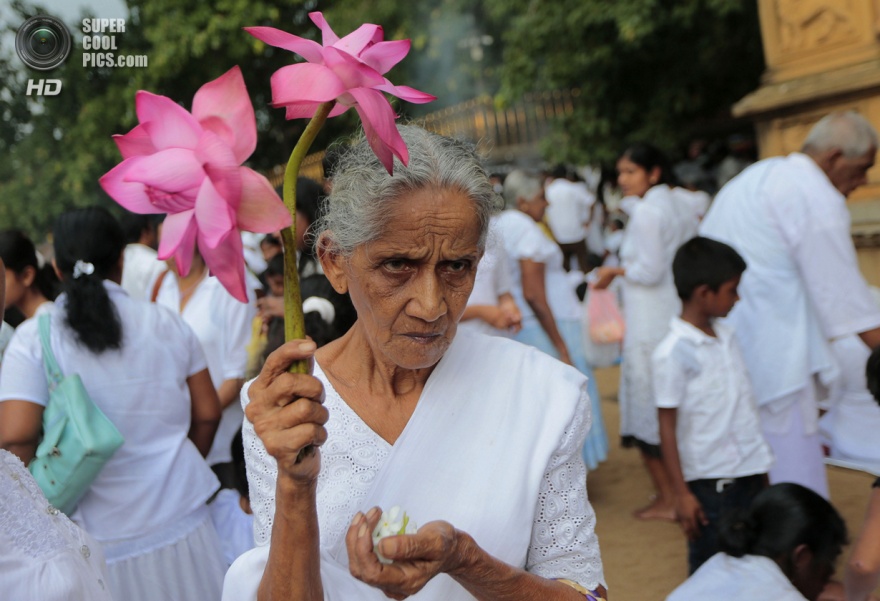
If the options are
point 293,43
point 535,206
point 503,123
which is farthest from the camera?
point 503,123

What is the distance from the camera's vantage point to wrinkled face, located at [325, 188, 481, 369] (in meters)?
1.71

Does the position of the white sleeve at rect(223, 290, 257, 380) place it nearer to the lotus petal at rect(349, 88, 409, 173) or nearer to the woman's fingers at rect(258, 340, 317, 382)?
the woman's fingers at rect(258, 340, 317, 382)

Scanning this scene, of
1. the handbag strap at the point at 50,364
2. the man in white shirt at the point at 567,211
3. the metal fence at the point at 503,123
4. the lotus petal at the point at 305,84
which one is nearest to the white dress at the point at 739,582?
the handbag strap at the point at 50,364

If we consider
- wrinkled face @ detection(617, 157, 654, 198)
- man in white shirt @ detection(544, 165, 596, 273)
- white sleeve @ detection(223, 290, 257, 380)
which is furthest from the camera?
man in white shirt @ detection(544, 165, 596, 273)

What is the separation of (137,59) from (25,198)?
9.71 meters

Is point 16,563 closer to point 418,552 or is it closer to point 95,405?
point 418,552

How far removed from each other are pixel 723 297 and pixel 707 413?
0.52 metres

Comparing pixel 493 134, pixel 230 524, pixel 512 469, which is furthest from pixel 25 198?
pixel 512 469

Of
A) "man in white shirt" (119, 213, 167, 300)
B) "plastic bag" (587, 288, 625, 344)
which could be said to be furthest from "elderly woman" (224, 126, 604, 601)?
"plastic bag" (587, 288, 625, 344)

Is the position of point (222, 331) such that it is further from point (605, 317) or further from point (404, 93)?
point (605, 317)

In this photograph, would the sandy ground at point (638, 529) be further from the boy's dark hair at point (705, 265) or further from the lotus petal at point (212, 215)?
the lotus petal at point (212, 215)

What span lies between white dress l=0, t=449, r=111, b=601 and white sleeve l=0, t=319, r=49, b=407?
1.08 metres

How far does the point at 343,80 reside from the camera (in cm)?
125

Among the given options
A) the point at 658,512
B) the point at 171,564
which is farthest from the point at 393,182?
the point at 658,512
